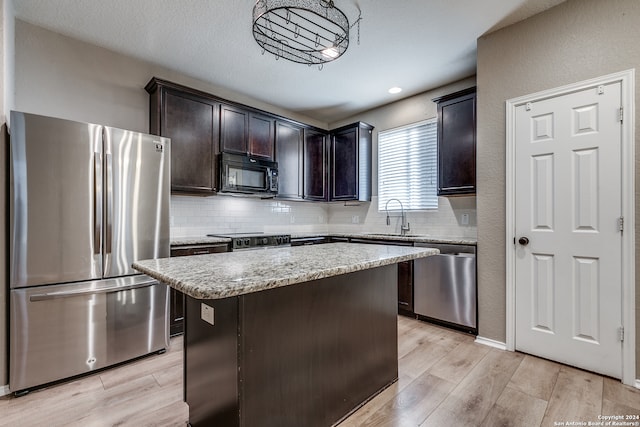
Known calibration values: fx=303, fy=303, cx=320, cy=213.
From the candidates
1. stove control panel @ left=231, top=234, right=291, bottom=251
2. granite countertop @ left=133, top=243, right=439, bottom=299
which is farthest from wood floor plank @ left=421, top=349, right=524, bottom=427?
stove control panel @ left=231, top=234, right=291, bottom=251

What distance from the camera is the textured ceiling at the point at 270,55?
2.40 meters

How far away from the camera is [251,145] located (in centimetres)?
386

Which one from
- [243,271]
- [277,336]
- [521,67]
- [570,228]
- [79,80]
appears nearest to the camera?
[243,271]

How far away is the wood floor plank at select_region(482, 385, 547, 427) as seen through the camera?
1704mm

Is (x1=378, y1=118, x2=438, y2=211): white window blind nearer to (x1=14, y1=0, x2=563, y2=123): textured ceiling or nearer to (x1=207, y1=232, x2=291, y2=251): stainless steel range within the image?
(x1=14, y1=0, x2=563, y2=123): textured ceiling

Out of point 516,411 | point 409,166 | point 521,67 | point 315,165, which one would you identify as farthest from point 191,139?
point 516,411

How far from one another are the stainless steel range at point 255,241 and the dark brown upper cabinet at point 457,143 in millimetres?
2001

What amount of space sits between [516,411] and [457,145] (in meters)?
2.42

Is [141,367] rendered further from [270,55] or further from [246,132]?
[270,55]

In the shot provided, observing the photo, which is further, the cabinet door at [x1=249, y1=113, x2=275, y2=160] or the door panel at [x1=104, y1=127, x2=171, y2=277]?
the cabinet door at [x1=249, y1=113, x2=275, y2=160]

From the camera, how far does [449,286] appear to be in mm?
Result: 3117

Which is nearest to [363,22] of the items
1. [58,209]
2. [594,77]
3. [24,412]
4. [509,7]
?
[509,7]

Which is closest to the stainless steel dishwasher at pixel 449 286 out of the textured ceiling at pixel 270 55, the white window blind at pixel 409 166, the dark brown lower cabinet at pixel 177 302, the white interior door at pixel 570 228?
the white interior door at pixel 570 228

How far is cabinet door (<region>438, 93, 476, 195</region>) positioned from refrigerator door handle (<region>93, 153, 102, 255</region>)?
10.7 feet
